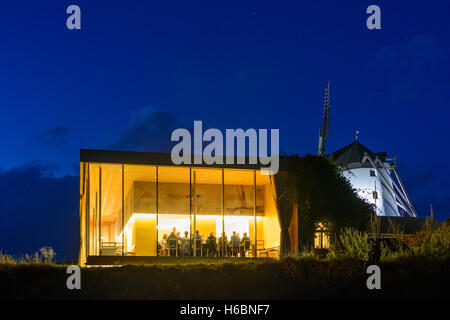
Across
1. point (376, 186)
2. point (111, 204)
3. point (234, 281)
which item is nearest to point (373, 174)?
point (376, 186)

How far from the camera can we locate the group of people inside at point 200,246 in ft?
52.7

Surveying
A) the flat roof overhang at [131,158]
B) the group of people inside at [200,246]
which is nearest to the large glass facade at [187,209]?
the group of people inside at [200,246]

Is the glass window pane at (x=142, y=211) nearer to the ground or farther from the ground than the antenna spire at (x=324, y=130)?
nearer to the ground

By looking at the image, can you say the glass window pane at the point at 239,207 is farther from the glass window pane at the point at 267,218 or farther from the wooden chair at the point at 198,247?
the wooden chair at the point at 198,247

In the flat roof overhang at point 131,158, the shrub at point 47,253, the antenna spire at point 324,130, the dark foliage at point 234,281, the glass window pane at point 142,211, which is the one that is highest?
the antenna spire at point 324,130

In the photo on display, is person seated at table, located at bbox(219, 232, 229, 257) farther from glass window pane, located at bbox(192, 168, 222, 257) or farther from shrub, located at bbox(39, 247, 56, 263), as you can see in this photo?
shrub, located at bbox(39, 247, 56, 263)

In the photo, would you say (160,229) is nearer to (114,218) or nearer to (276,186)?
(276,186)

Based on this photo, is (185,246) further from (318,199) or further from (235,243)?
(318,199)

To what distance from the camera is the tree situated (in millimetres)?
16562

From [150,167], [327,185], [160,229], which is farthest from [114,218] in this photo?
[327,185]

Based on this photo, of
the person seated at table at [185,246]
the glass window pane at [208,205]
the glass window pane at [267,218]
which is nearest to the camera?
the person seated at table at [185,246]

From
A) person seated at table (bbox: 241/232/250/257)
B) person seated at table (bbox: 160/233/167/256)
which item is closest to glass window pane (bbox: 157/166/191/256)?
person seated at table (bbox: 160/233/167/256)
